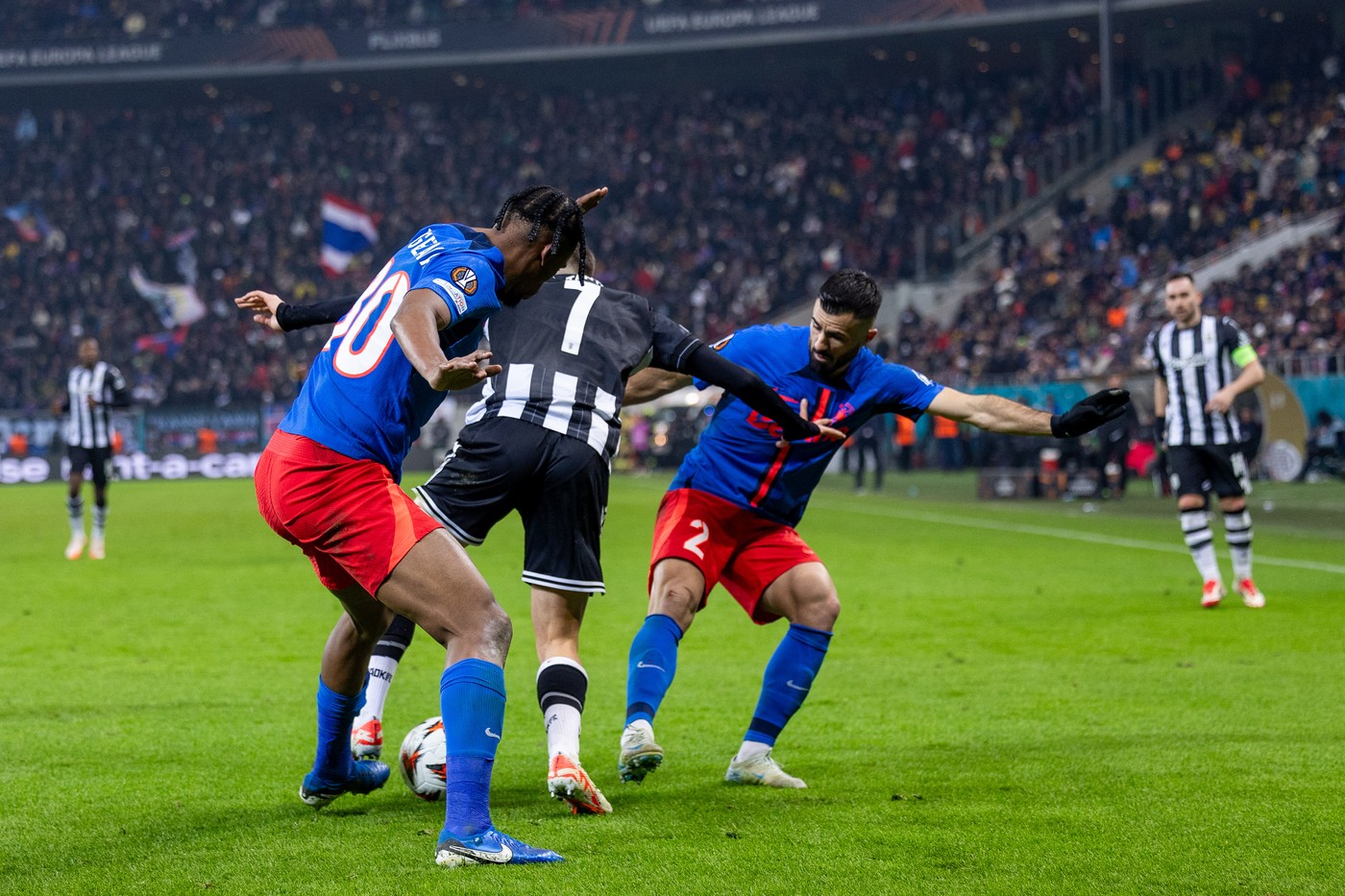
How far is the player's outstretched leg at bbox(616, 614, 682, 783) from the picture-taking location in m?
4.84

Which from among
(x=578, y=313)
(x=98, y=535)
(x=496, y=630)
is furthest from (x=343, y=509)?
(x=98, y=535)

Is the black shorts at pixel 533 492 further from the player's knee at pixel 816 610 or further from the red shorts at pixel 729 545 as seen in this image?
the player's knee at pixel 816 610

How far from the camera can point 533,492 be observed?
4.90 metres

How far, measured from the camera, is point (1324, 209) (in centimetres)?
3172

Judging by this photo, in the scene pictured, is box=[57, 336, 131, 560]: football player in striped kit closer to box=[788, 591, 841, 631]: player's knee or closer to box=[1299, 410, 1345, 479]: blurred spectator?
box=[788, 591, 841, 631]: player's knee

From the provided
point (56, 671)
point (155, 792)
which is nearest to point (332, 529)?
point (155, 792)

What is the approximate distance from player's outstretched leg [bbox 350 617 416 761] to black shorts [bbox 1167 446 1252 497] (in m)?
6.92

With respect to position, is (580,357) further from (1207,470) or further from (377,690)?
(1207,470)

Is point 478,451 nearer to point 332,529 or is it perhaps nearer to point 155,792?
point 332,529

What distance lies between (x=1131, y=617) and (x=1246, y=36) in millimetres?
36868

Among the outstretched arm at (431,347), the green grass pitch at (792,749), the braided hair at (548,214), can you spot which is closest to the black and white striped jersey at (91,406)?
the green grass pitch at (792,749)

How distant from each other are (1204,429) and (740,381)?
6775mm

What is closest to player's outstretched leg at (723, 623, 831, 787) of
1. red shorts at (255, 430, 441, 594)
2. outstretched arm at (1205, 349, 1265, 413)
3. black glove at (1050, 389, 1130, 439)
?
black glove at (1050, 389, 1130, 439)

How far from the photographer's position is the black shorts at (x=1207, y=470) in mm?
10523
